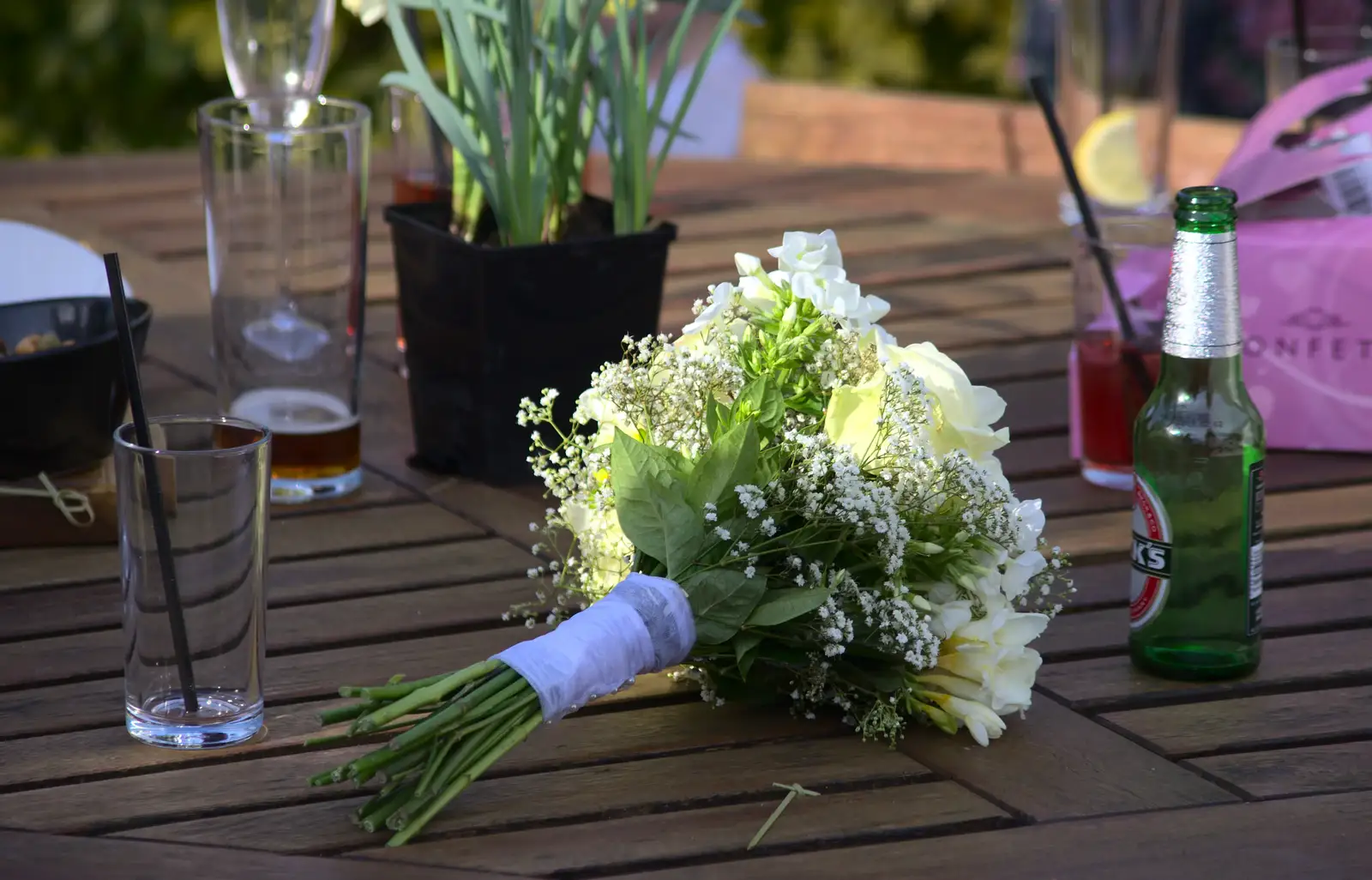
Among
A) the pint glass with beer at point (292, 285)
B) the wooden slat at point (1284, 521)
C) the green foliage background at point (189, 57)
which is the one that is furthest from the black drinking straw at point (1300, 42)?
the green foliage background at point (189, 57)

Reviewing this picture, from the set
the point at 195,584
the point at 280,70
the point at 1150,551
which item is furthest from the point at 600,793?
the point at 280,70

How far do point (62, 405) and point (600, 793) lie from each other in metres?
0.58

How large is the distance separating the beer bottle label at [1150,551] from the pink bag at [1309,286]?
400 millimetres

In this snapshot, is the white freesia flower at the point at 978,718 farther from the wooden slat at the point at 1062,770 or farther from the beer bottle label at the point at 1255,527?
the beer bottle label at the point at 1255,527

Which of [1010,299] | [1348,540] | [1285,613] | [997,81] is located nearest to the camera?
[1285,613]

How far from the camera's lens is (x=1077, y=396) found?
1442 mm

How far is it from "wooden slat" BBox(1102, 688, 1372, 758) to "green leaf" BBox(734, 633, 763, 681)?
0.22m

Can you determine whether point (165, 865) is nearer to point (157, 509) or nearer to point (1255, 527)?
point (157, 509)

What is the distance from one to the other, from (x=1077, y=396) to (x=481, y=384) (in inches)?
18.9

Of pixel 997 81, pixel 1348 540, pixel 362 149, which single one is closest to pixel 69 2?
pixel 997 81

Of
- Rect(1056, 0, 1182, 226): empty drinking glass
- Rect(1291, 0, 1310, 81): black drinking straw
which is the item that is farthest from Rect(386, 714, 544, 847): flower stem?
Rect(1056, 0, 1182, 226): empty drinking glass

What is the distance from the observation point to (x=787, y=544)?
0.99m

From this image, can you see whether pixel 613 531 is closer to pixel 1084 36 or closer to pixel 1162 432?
pixel 1162 432

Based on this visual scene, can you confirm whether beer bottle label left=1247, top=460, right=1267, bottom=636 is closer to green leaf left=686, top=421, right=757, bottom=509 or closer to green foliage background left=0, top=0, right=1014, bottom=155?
green leaf left=686, top=421, right=757, bottom=509
